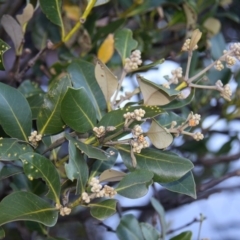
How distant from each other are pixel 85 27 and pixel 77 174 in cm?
48

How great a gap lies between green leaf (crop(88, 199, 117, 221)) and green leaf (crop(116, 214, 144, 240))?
0.61 ft

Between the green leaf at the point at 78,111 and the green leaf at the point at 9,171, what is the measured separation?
0.10 meters

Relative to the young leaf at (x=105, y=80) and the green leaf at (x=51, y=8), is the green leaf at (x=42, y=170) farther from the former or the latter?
the green leaf at (x=51, y=8)

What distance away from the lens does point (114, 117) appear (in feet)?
1.92

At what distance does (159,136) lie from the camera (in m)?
0.59

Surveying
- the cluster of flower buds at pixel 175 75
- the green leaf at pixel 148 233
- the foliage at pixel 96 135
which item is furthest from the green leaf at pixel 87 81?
the green leaf at pixel 148 233

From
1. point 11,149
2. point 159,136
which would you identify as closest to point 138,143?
point 159,136

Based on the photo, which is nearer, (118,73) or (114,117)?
(114,117)

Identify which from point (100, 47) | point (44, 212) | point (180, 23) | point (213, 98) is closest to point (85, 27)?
point (100, 47)

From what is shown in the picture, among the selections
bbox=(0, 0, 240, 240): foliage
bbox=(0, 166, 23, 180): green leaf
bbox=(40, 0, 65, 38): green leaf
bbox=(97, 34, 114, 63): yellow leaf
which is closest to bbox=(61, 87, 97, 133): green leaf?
bbox=(0, 0, 240, 240): foliage

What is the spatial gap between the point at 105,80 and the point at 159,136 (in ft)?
0.35

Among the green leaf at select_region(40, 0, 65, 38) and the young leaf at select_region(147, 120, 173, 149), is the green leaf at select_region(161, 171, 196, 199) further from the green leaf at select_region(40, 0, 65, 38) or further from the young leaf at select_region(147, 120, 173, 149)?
the green leaf at select_region(40, 0, 65, 38)

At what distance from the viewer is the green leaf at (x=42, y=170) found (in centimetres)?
55

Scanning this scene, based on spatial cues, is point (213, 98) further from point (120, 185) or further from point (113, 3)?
point (120, 185)
